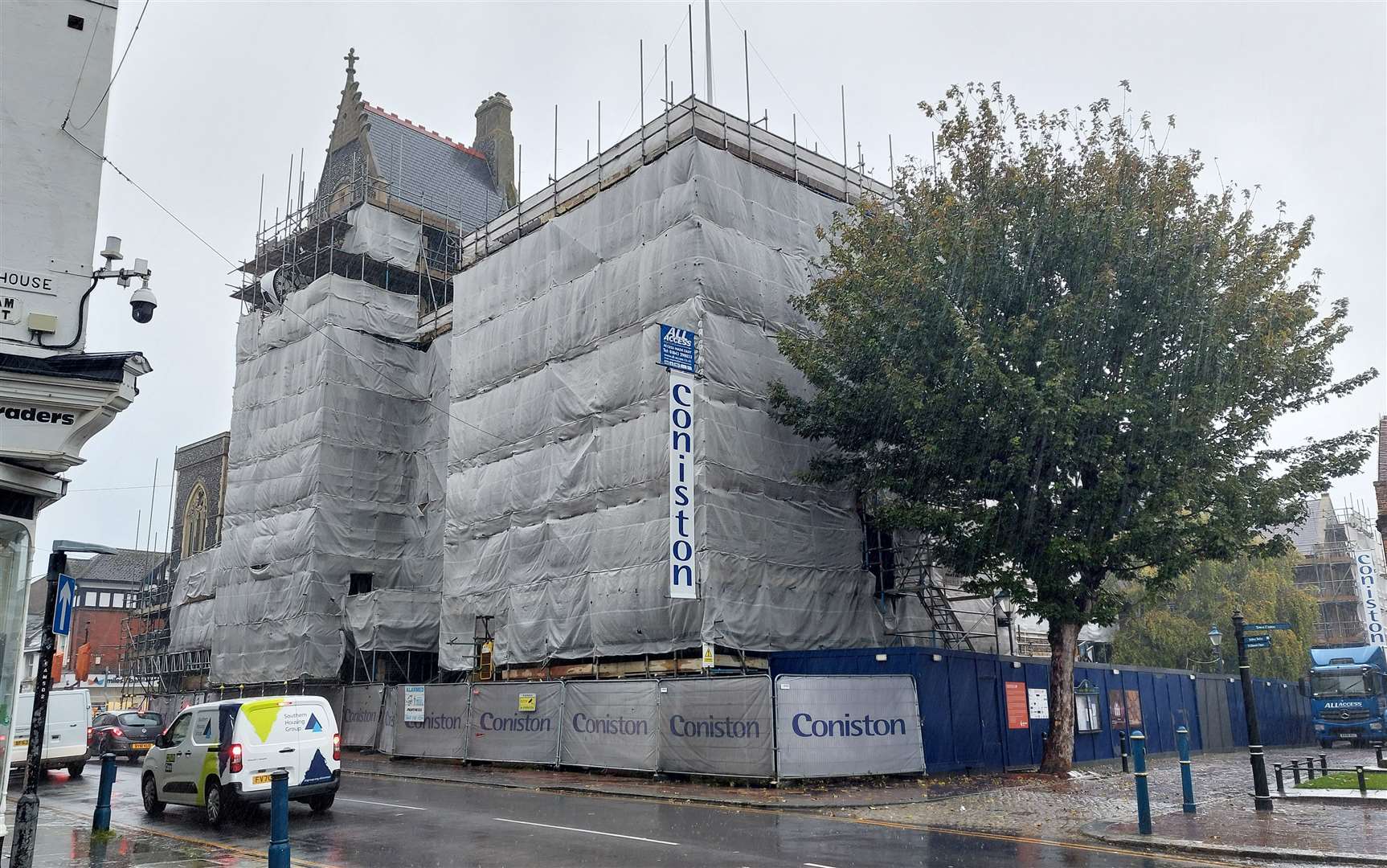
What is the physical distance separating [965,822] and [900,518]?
802 centimetres

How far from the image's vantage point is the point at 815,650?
74.0 feet

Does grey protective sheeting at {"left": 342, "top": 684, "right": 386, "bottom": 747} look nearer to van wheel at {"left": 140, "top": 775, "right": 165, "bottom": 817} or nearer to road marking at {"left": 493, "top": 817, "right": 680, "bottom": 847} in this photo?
van wheel at {"left": 140, "top": 775, "right": 165, "bottom": 817}

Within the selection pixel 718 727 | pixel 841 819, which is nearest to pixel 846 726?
pixel 718 727

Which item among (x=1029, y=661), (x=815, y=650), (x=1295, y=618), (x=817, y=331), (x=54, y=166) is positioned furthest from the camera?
(x=1295, y=618)

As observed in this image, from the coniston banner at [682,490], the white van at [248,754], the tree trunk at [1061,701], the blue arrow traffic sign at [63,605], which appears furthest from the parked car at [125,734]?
the tree trunk at [1061,701]

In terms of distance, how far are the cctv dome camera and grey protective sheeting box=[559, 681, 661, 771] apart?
41.9 feet

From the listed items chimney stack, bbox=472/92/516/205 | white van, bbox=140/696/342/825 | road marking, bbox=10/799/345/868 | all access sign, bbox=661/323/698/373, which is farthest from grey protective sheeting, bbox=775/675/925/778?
chimney stack, bbox=472/92/516/205

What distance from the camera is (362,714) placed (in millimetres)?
29422

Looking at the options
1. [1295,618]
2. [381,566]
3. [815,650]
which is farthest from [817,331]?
[1295,618]

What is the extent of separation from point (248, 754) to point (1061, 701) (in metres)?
15.7

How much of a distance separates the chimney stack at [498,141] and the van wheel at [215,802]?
3376 centimetres

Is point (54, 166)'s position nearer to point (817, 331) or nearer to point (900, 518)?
point (900, 518)

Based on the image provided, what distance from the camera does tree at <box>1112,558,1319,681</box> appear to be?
143 ft

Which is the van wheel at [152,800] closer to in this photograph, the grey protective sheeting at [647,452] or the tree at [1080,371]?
the grey protective sheeting at [647,452]
